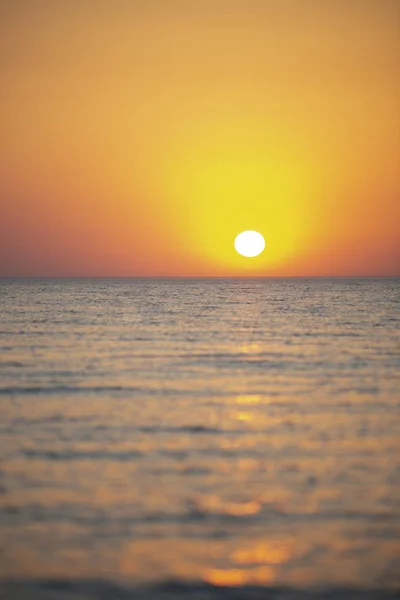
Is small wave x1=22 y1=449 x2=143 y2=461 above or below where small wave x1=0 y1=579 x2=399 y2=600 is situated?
above

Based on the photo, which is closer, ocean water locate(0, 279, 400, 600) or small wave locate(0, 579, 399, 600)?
small wave locate(0, 579, 399, 600)

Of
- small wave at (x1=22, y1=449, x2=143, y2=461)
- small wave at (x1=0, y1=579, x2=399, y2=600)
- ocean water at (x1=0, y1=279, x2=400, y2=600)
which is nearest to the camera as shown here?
small wave at (x1=0, y1=579, x2=399, y2=600)

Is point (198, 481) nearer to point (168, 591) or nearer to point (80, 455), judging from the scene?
point (80, 455)

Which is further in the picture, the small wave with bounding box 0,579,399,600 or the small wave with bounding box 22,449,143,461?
the small wave with bounding box 22,449,143,461

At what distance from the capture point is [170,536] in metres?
9.57

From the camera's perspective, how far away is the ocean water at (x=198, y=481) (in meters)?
8.45

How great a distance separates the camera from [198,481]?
1216cm

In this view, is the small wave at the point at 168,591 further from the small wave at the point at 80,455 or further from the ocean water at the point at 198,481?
the small wave at the point at 80,455

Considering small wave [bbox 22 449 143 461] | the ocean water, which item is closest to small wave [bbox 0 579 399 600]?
the ocean water

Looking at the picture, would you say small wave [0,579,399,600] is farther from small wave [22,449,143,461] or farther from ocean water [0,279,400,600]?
small wave [22,449,143,461]

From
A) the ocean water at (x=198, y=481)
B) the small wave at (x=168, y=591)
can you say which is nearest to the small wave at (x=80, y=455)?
the ocean water at (x=198, y=481)

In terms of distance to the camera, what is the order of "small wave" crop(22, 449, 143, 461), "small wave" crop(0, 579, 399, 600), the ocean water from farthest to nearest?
1. "small wave" crop(22, 449, 143, 461)
2. the ocean water
3. "small wave" crop(0, 579, 399, 600)

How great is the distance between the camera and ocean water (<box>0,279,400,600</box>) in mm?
8453

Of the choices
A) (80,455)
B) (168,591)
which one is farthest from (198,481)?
→ (168,591)
